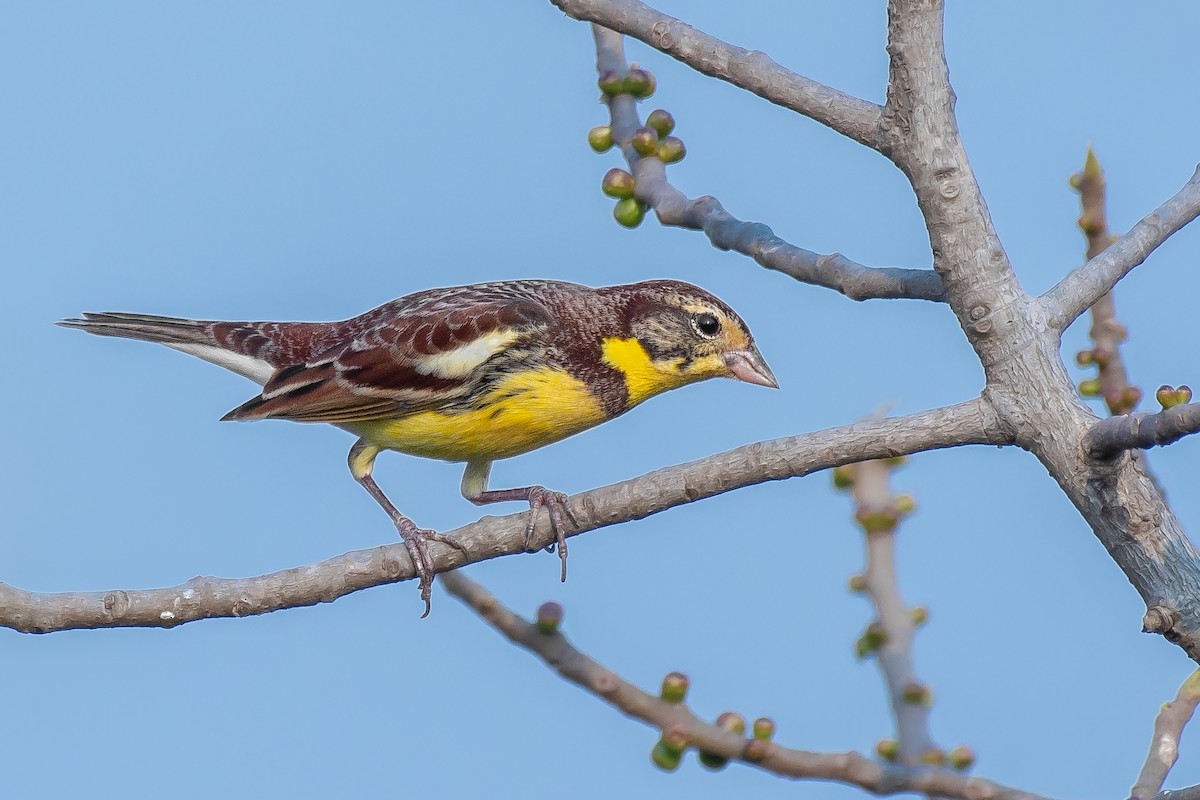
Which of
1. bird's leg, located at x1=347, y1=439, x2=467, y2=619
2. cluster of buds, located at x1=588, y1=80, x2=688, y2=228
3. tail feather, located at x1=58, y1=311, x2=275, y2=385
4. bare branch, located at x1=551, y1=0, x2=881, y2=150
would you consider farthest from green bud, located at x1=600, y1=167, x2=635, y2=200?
tail feather, located at x1=58, y1=311, x2=275, y2=385

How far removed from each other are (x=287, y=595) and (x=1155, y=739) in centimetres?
293

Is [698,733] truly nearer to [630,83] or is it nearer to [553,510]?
[553,510]

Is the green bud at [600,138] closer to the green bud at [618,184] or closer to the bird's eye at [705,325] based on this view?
the green bud at [618,184]

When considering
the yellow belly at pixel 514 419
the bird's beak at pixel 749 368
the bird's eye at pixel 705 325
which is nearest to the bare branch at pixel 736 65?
the yellow belly at pixel 514 419

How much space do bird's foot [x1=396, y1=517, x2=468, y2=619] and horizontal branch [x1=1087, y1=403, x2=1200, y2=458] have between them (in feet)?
7.93

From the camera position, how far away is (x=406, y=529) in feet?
20.2

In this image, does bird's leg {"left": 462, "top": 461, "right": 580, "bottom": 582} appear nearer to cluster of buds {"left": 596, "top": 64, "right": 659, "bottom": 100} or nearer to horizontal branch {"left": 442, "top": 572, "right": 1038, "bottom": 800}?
A: horizontal branch {"left": 442, "top": 572, "right": 1038, "bottom": 800}

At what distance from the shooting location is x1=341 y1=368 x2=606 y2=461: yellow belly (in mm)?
6531

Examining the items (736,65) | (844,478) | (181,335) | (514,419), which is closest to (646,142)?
(736,65)

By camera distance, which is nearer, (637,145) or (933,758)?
(933,758)

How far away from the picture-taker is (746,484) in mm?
4383

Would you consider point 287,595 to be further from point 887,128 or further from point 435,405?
point 887,128

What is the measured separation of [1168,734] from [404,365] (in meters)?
4.12

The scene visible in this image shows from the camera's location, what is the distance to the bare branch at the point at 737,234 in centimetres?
459
